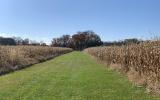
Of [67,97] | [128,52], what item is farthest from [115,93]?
[128,52]

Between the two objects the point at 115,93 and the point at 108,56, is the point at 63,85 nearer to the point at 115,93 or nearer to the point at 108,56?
the point at 115,93

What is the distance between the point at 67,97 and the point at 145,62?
19.3 ft

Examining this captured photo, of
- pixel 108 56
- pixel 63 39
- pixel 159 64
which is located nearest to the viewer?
pixel 159 64

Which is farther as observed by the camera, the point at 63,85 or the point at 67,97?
the point at 63,85

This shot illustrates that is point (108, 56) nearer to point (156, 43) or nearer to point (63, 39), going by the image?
point (156, 43)

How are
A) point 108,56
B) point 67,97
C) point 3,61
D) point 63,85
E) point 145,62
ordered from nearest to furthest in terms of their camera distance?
1. point 67,97
2. point 63,85
3. point 145,62
4. point 3,61
5. point 108,56

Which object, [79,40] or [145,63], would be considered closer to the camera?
[145,63]

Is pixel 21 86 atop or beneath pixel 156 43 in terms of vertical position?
beneath

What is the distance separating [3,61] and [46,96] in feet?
48.8

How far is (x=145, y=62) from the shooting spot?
1706 centimetres

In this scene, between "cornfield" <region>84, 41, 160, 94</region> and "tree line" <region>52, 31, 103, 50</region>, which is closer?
"cornfield" <region>84, 41, 160, 94</region>

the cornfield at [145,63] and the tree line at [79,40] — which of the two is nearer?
the cornfield at [145,63]

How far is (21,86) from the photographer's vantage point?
15.4 metres

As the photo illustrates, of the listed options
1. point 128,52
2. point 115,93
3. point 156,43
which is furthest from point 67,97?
point 128,52
